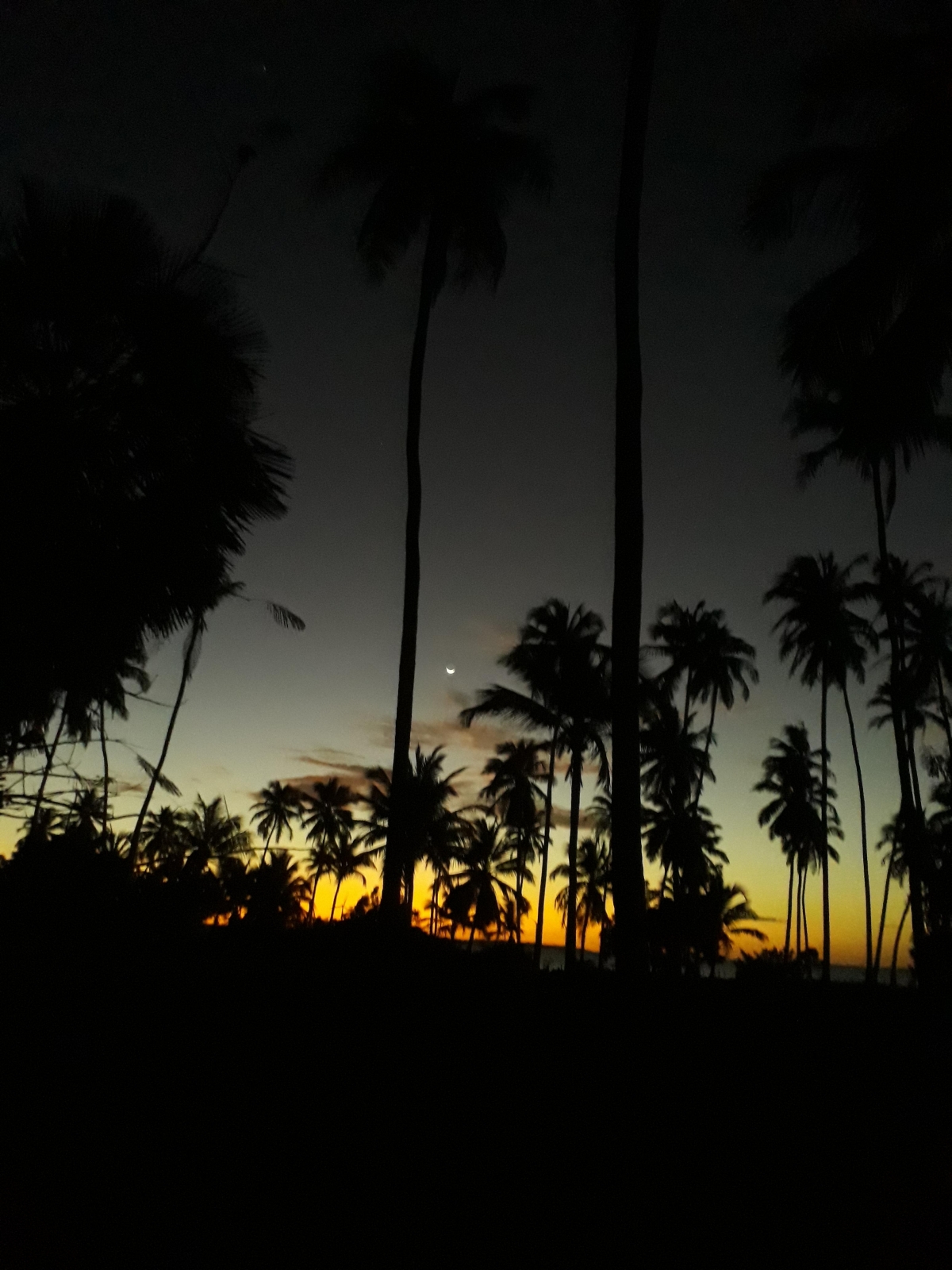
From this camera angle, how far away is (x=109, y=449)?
609 cm

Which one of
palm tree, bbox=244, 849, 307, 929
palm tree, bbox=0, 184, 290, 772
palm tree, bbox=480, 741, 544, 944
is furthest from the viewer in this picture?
palm tree, bbox=480, 741, 544, 944

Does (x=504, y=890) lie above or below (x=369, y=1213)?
above

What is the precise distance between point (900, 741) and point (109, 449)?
68.8 ft

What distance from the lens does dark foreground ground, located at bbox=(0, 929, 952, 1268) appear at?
295cm

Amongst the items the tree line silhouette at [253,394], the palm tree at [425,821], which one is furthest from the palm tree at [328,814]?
the tree line silhouette at [253,394]

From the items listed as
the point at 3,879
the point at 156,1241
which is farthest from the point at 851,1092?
the point at 3,879

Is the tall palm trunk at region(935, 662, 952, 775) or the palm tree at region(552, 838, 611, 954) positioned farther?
the palm tree at region(552, 838, 611, 954)

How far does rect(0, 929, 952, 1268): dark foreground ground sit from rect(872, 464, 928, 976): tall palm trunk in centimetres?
1603

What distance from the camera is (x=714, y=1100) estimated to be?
365cm

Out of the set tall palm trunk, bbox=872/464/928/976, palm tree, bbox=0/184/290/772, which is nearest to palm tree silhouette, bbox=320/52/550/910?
palm tree, bbox=0/184/290/772

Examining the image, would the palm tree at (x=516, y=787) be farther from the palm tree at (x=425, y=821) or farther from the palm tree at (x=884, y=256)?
the palm tree at (x=884, y=256)

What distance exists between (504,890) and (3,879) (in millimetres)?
35922

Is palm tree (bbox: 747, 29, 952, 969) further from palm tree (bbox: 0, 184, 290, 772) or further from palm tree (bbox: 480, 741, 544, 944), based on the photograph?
palm tree (bbox: 480, 741, 544, 944)

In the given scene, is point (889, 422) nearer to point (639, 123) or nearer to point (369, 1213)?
point (639, 123)
